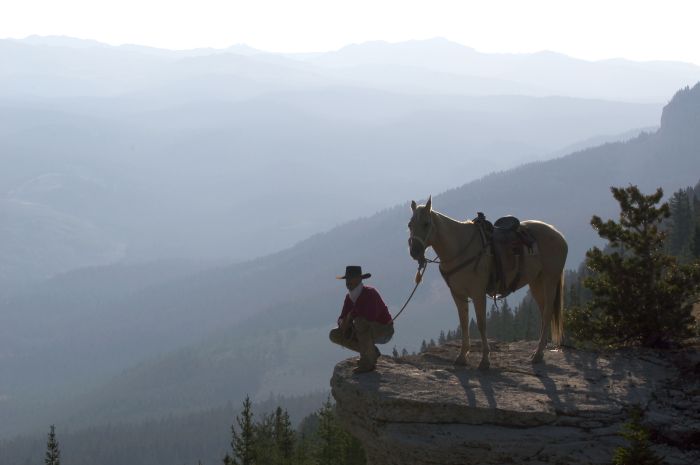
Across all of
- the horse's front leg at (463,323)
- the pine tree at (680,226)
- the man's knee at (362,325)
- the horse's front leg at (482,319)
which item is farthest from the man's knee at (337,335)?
the pine tree at (680,226)

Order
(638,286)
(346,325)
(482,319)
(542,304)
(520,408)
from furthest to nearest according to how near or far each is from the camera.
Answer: (542,304) < (638,286) < (346,325) < (482,319) < (520,408)

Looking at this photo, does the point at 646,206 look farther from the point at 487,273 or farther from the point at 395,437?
the point at 395,437

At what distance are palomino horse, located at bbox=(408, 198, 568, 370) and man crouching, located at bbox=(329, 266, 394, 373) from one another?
1752 mm

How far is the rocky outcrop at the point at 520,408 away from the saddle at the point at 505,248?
6.79 feet

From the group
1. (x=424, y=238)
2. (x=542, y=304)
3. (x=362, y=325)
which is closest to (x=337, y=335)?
(x=362, y=325)

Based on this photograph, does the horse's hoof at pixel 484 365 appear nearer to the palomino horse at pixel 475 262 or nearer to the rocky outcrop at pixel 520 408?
the palomino horse at pixel 475 262

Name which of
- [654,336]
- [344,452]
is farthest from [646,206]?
[344,452]

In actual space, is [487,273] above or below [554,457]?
above

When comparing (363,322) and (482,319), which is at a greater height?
(363,322)

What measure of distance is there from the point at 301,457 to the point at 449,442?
37129 mm

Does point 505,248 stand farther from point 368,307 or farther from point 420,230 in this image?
point 368,307

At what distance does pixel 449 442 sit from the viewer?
14305 millimetres

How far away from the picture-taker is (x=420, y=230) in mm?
17016

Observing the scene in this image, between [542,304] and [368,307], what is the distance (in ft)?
17.2
